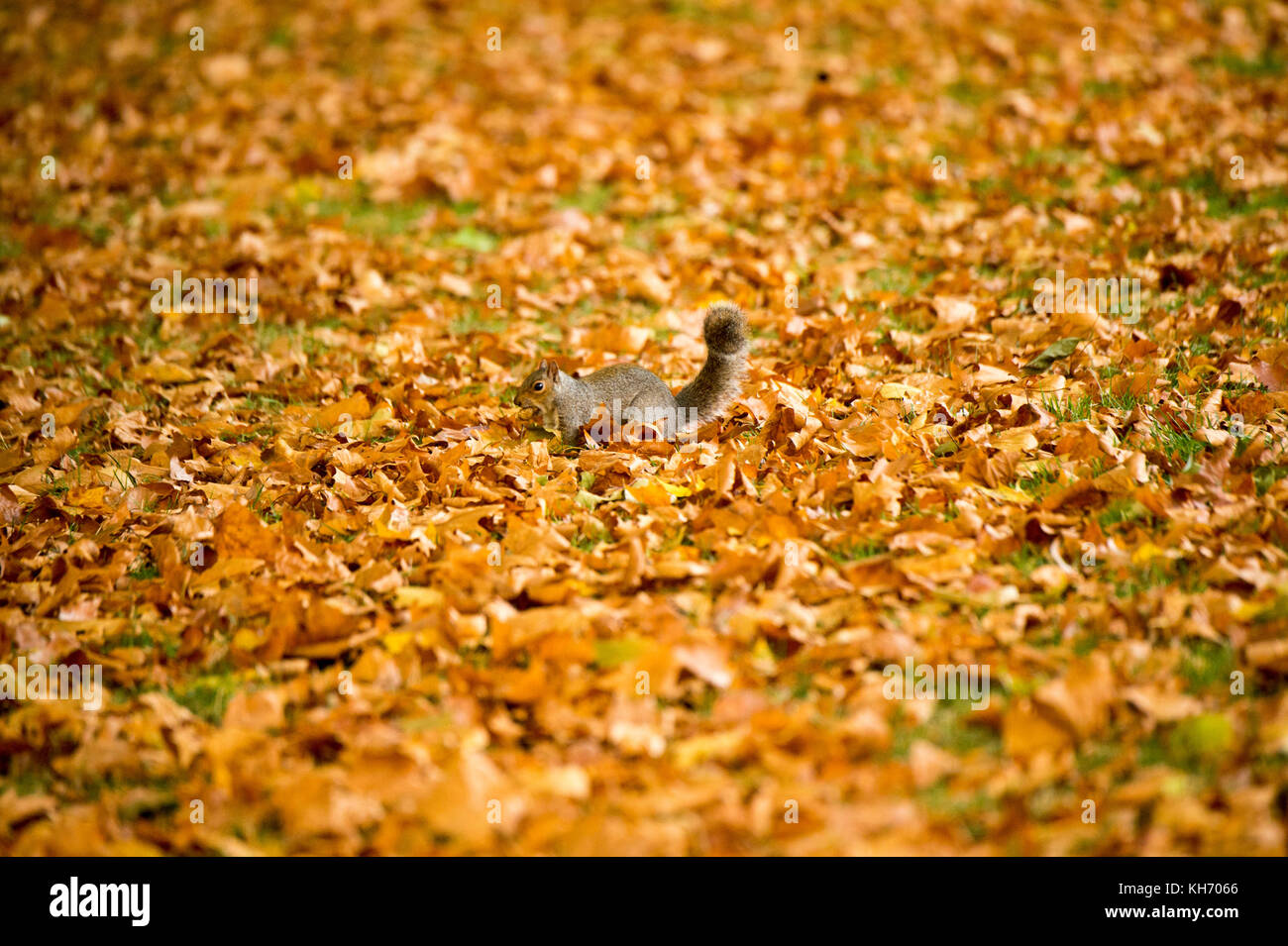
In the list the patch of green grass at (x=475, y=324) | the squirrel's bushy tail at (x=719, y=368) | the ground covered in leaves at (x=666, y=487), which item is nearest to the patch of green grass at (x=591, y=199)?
the ground covered in leaves at (x=666, y=487)

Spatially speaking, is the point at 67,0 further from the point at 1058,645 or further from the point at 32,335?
the point at 1058,645

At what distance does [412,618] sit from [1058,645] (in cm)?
171

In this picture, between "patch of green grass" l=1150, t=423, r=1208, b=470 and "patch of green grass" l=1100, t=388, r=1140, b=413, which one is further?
"patch of green grass" l=1100, t=388, r=1140, b=413

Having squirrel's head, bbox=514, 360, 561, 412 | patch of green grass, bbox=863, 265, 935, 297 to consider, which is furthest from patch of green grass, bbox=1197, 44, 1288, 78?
squirrel's head, bbox=514, 360, 561, 412

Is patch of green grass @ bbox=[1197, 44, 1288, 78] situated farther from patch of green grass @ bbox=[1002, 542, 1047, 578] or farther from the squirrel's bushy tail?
patch of green grass @ bbox=[1002, 542, 1047, 578]

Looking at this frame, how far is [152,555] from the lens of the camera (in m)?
3.61

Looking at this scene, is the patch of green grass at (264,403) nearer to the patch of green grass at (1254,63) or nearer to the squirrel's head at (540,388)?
the squirrel's head at (540,388)

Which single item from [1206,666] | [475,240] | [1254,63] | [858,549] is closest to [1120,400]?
[858,549]

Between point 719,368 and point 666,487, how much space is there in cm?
70

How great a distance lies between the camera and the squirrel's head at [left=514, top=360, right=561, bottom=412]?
14.1 ft

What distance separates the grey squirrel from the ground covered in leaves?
5.5 inches

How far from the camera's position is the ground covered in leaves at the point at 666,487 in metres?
2.45
